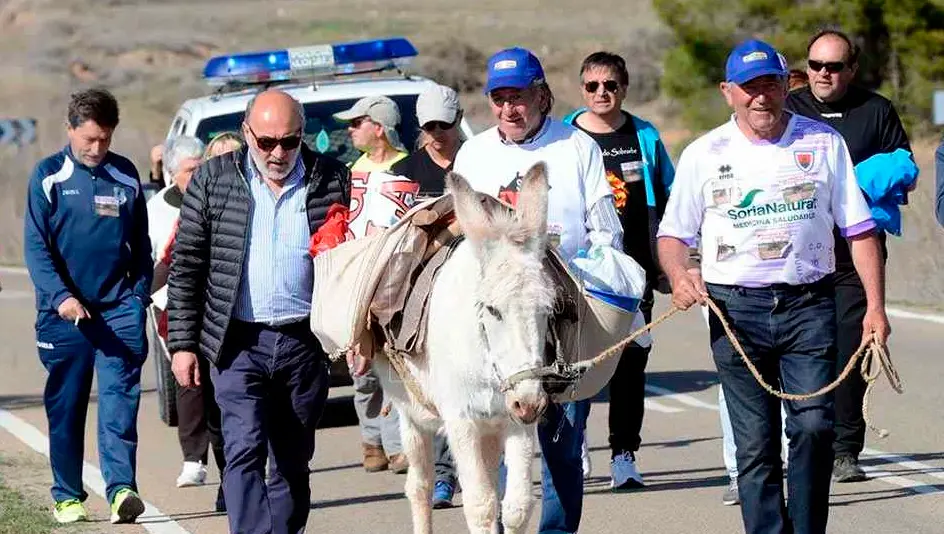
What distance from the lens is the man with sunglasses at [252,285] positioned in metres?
8.05

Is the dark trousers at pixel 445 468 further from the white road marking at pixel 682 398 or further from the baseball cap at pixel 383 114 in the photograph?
the white road marking at pixel 682 398

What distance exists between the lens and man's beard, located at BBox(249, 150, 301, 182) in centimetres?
805

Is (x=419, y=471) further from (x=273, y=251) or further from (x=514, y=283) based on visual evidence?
(x=514, y=283)

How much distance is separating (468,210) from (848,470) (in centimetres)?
411

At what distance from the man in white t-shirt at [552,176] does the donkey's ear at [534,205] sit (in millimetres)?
642

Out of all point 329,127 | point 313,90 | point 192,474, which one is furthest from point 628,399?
point 313,90

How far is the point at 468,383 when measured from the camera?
7484 millimetres

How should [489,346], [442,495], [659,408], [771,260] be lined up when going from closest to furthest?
[489,346]
[771,260]
[442,495]
[659,408]

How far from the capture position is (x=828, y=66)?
33.2ft

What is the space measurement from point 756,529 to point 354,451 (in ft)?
16.0

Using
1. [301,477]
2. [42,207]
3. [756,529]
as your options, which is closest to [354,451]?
[42,207]

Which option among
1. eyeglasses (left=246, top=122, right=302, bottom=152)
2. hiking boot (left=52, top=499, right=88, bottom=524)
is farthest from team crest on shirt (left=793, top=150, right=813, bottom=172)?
hiking boot (left=52, top=499, right=88, bottom=524)

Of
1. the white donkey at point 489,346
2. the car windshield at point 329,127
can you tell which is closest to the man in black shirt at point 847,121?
the white donkey at point 489,346

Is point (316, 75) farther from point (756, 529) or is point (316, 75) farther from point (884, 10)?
point (884, 10)
